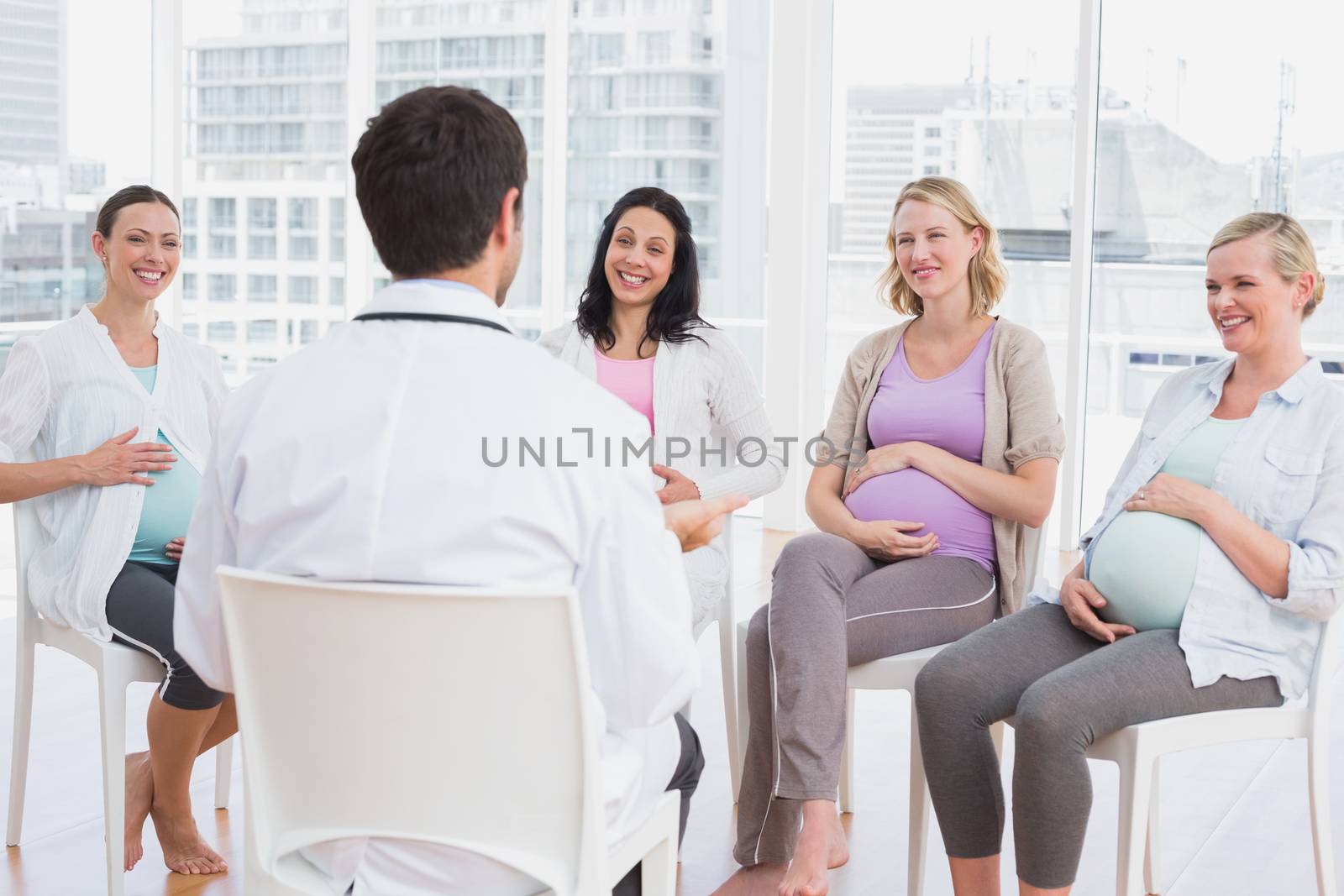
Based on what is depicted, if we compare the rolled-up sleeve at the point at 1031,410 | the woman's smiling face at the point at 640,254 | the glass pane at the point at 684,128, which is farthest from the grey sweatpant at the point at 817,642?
the glass pane at the point at 684,128

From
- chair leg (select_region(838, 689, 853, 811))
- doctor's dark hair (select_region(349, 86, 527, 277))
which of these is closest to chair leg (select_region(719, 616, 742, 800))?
chair leg (select_region(838, 689, 853, 811))

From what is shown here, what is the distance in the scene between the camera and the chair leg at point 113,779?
2.19 meters

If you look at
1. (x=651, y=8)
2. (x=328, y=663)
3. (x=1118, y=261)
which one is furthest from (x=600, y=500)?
(x=651, y=8)

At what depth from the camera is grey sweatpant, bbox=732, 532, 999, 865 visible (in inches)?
86.4

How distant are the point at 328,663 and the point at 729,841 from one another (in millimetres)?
1524

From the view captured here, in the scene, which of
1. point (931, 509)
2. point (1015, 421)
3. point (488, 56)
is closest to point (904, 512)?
point (931, 509)

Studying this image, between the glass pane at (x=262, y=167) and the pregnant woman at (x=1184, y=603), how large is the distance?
533cm

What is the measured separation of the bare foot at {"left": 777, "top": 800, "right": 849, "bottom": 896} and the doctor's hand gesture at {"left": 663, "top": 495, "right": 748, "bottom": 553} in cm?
82

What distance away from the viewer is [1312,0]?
4.98 m

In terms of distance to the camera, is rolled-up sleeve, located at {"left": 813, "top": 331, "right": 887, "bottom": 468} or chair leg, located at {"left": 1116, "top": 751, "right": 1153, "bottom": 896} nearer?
chair leg, located at {"left": 1116, "top": 751, "right": 1153, "bottom": 896}

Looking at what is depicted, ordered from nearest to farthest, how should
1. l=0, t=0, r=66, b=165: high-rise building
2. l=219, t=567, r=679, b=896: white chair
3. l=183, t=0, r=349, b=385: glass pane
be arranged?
l=219, t=567, r=679, b=896: white chair, l=0, t=0, r=66, b=165: high-rise building, l=183, t=0, r=349, b=385: glass pane

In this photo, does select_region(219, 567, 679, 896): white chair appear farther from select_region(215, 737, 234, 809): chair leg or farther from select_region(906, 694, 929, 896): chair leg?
select_region(215, 737, 234, 809): chair leg

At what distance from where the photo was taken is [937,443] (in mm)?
2564

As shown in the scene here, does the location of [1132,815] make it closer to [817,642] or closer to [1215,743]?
[1215,743]
